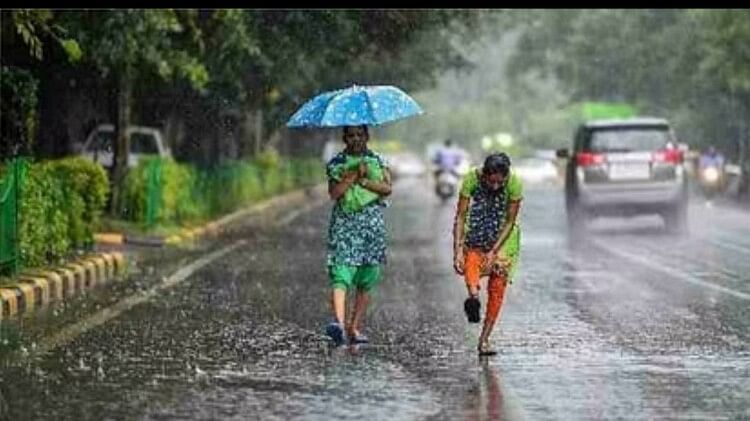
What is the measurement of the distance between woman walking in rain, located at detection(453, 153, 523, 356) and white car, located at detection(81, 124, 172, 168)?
711 inches

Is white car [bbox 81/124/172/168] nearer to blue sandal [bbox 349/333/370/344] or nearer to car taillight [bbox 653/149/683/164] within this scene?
car taillight [bbox 653/149/683/164]

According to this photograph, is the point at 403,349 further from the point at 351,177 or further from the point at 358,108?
the point at 358,108

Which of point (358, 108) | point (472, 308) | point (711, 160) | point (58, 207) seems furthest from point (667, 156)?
point (711, 160)

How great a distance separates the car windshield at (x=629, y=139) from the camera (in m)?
25.1

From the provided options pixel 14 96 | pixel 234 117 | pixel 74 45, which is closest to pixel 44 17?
pixel 74 45

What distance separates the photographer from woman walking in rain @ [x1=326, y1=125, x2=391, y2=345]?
11.3m

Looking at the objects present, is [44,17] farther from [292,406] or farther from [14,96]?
[292,406]

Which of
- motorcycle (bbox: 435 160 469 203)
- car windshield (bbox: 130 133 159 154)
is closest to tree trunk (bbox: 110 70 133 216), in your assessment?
car windshield (bbox: 130 133 159 154)

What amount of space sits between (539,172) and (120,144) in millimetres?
44548

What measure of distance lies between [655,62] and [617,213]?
2710 cm

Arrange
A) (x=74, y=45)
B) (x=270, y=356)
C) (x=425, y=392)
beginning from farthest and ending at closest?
(x=74, y=45) < (x=270, y=356) < (x=425, y=392)

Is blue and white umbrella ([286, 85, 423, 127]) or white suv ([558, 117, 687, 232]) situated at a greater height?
blue and white umbrella ([286, 85, 423, 127])

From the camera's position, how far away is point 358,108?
37.5 ft

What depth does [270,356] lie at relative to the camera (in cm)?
1078
